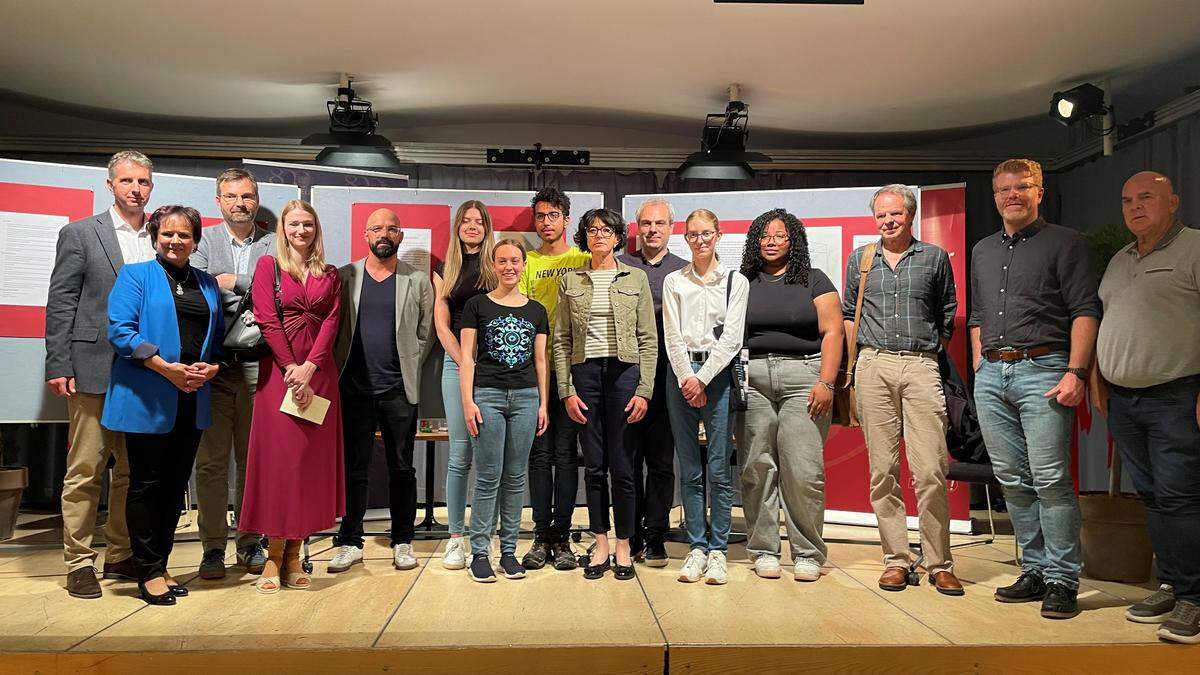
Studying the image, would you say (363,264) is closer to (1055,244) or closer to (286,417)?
(286,417)

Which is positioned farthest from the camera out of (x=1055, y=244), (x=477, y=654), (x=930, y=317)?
(x=930, y=317)

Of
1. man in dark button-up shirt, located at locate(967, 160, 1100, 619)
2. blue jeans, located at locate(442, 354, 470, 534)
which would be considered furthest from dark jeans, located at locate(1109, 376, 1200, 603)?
blue jeans, located at locate(442, 354, 470, 534)

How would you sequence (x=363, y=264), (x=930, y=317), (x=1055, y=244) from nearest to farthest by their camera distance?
1. (x=1055, y=244)
2. (x=930, y=317)
3. (x=363, y=264)

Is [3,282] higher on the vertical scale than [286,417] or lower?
higher

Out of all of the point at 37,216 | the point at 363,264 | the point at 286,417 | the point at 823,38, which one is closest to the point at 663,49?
the point at 823,38

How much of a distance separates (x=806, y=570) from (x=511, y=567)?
126 cm

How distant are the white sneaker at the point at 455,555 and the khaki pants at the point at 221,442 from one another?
2.88 ft

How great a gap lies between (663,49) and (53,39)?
3.47 metres

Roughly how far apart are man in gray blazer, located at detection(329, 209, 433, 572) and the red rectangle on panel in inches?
60.4

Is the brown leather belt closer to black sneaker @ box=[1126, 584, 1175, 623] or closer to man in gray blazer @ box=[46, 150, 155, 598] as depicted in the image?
black sneaker @ box=[1126, 584, 1175, 623]

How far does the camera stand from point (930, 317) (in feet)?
12.4

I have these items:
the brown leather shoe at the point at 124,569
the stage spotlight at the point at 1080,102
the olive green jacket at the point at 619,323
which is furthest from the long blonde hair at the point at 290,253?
the stage spotlight at the point at 1080,102

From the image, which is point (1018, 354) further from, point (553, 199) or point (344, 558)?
point (344, 558)

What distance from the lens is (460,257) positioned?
4.30 meters
